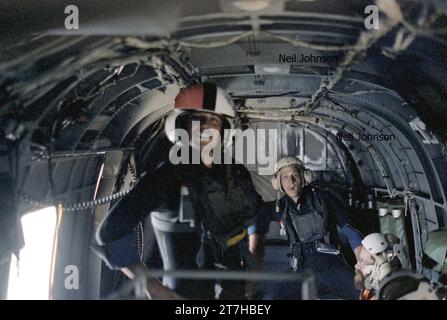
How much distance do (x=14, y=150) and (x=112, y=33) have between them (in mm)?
1149

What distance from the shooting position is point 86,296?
13.8 feet

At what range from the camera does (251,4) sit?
2311mm

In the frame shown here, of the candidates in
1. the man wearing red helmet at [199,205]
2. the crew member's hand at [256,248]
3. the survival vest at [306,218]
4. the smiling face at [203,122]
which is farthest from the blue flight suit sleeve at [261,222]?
the smiling face at [203,122]

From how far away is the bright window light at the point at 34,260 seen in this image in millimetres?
2875

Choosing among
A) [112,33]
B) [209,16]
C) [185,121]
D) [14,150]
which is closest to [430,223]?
[185,121]

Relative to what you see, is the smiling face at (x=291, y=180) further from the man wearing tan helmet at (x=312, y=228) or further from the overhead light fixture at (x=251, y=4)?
the overhead light fixture at (x=251, y=4)

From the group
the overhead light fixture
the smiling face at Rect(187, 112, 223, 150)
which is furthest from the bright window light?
the overhead light fixture

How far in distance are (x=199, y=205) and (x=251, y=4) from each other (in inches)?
62.4

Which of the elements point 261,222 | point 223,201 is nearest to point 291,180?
point 261,222

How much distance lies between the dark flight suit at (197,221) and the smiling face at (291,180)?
1.05 m

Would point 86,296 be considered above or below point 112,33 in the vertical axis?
below

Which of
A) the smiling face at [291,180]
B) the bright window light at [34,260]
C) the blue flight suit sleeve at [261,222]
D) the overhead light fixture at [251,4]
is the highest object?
the overhead light fixture at [251,4]
